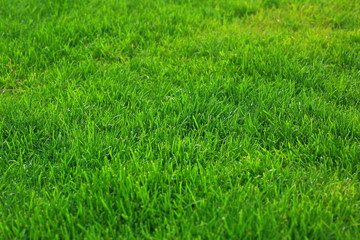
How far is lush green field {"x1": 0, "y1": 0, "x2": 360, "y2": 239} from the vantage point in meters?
2.21

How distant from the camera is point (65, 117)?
3.09 m

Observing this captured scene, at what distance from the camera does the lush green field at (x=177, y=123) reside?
2207mm

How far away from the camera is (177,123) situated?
3.05 metres

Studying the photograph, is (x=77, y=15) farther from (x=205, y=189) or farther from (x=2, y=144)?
(x=205, y=189)

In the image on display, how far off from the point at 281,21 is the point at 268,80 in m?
1.55

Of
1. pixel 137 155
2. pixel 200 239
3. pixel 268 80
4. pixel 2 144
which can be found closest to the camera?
pixel 200 239

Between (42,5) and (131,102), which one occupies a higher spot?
(42,5)

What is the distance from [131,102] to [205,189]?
123 cm

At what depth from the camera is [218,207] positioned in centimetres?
222

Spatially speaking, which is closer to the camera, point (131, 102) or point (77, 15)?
point (131, 102)

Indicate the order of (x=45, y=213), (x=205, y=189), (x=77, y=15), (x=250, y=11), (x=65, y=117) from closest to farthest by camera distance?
(x=45, y=213) → (x=205, y=189) → (x=65, y=117) → (x=77, y=15) → (x=250, y=11)

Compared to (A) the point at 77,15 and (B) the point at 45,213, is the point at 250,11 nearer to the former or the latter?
(A) the point at 77,15

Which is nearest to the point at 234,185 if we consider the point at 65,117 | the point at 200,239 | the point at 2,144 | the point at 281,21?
the point at 200,239

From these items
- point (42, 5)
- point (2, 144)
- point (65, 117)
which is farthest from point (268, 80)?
point (42, 5)
